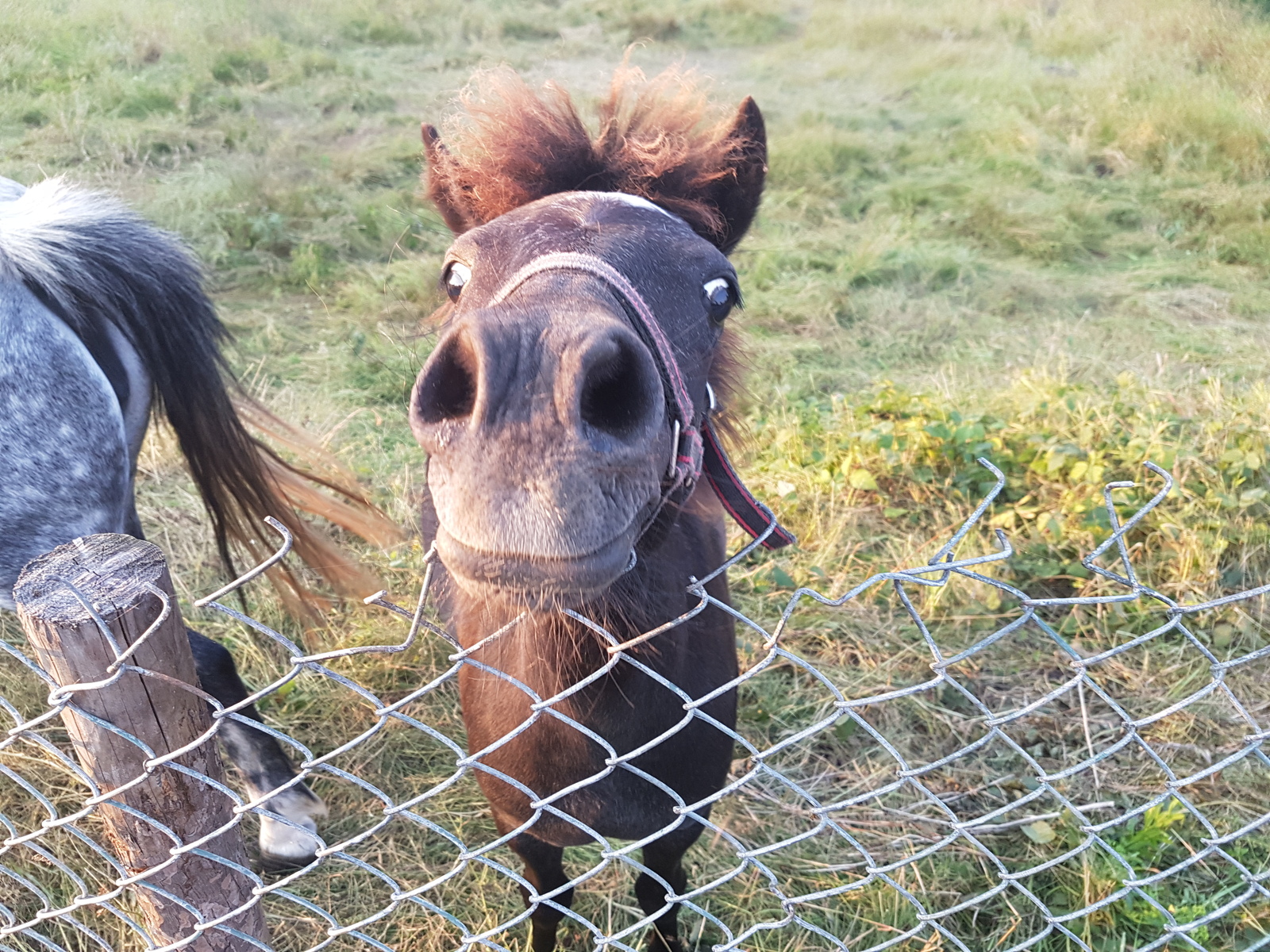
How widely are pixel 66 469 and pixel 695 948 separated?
92.1 inches

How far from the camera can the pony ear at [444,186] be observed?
2.30 m

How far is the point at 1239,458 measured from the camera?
12.1 feet

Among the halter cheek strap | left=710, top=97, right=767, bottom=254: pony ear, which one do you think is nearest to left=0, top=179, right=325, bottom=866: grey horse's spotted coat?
the halter cheek strap

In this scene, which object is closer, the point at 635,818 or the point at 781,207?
the point at 635,818

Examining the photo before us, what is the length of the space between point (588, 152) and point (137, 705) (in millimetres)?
1607

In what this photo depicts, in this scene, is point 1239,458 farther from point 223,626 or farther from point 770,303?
point 223,626

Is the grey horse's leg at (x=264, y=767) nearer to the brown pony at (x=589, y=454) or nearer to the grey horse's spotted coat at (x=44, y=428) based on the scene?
the grey horse's spotted coat at (x=44, y=428)

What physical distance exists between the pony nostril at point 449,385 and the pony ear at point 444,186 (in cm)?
118

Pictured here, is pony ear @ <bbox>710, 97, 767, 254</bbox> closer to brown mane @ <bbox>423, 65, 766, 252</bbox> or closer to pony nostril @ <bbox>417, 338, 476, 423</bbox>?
brown mane @ <bbox>423, 65, 766, 252</bbox>

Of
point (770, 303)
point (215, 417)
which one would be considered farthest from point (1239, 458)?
point (215, 417)

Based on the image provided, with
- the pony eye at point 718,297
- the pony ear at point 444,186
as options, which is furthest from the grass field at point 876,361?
the pony eye at point 718,297

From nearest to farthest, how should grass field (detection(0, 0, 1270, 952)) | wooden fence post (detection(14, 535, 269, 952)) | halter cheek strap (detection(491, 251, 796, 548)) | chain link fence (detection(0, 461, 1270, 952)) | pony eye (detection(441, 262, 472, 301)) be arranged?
1. wooden fence post (detection(14, 535, 269, 952))
2. halter cheek strap (detection(491, 251, 796, 548))
3. pony eye (detection(441, 262, 472, 301))
4. chain link fence (detection(0, 461, 1270, 952))
5. grass field (detection(0, 0, 1270, 952))

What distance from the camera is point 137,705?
3.92 feet

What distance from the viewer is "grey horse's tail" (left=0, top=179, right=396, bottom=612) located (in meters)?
2.65
